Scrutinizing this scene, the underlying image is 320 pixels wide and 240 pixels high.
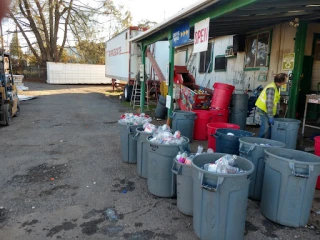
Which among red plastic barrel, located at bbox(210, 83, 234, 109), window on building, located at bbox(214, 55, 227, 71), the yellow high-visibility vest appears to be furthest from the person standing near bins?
window on building, located at bbox(214, 55, 227, 71)

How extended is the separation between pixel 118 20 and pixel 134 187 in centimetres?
2527

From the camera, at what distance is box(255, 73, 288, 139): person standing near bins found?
483cm

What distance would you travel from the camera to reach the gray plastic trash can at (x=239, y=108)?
23.8 feet

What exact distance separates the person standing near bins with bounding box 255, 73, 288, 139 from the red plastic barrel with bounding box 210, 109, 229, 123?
5.94 ft

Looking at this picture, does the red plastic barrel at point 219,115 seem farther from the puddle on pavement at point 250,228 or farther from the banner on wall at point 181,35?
the puddle on pavement at point 250,228

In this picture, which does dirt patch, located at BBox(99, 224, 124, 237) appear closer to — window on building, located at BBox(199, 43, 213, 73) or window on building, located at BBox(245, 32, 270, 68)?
window on building, located at BBox(245, 32, 270, 68)

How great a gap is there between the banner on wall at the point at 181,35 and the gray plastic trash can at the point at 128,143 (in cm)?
243

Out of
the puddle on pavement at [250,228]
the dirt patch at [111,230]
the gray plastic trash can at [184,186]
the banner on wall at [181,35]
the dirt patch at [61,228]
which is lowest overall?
the dirt patch at [61,228]

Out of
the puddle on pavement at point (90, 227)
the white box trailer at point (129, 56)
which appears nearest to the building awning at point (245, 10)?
the puddle on pavement at point (90, 227)

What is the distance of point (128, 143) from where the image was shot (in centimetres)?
484

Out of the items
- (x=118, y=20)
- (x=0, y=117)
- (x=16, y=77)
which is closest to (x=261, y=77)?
(x=0, y=117)

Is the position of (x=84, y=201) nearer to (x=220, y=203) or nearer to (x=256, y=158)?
(x=220, y=203)

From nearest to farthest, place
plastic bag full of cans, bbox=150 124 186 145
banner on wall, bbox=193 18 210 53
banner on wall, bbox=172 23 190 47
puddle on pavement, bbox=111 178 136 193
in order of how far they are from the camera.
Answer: plastic bag full of cans, bbox=150 124 186 145 → puddle on pavement, bbox=111 178 136 193 → banner on wall, bbox=193 18 210 53 → banner on wall, bbox=172 23 190 47

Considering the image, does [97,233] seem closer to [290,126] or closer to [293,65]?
[290,126]
